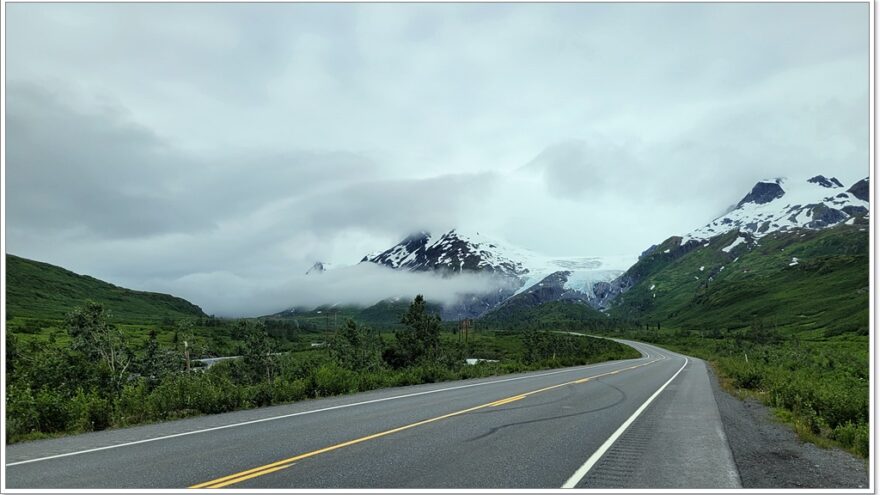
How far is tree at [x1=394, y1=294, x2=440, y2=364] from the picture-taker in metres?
66.2

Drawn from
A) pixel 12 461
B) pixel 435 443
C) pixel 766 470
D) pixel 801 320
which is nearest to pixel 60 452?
pixel 12 461

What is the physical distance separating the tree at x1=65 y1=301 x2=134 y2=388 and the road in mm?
25940

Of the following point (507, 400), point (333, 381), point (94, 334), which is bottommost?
point (507, 400)

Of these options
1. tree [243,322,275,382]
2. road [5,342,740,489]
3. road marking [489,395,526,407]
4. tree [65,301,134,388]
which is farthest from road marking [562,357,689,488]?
tree [243,322,275,382]

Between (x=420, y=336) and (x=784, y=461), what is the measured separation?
5866cm

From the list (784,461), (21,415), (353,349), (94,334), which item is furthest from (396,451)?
(353,349)

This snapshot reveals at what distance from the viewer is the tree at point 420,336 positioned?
217 ft

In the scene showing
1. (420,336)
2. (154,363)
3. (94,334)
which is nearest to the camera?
(94,334)

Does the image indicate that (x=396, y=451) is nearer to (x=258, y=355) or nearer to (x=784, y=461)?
(x=784, y=461)

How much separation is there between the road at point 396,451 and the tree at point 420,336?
49768 millimetres

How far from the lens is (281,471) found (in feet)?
27.4

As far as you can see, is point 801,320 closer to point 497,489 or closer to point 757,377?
point 757,377

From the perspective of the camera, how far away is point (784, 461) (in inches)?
404

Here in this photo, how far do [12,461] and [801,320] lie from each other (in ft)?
668
